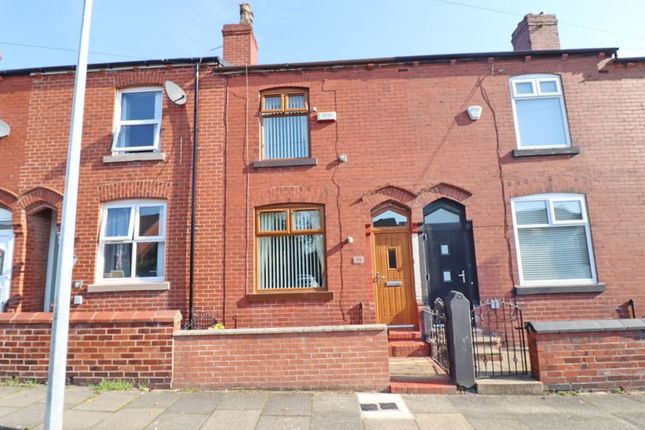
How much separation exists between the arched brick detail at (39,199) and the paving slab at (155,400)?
528 centimetres

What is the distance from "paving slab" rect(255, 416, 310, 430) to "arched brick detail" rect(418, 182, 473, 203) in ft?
17.1

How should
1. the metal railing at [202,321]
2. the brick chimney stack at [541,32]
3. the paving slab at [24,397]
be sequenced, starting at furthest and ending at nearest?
the brick chimney stack at [541,32], the metal railing at [202,321], the paving slab at [24,397]

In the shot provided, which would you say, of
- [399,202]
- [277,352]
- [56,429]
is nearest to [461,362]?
[277,352]

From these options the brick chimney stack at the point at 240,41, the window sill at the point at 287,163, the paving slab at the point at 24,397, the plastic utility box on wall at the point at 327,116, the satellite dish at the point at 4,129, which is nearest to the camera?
the paving slab at the point at 24,397

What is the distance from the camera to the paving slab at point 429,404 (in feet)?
15.1

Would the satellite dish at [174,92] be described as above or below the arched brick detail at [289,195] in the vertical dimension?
above

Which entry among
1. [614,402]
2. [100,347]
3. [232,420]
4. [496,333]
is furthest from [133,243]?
[614,402]

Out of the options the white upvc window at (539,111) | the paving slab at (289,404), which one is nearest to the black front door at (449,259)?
the white upvc window at (539,111)

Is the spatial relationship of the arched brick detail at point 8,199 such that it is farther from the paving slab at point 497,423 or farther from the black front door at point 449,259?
the paving slab at point 497,423

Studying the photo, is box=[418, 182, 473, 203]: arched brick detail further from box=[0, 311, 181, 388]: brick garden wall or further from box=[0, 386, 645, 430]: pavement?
box=[0, 311, 181, 388]: brick garden wall

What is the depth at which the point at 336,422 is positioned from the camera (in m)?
4.25

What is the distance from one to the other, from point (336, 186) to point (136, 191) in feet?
14.2

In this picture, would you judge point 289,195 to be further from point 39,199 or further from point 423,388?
point 39,199

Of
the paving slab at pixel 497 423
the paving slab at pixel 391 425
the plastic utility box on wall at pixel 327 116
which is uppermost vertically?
the plastic utility box on wall at pixel 327 116
